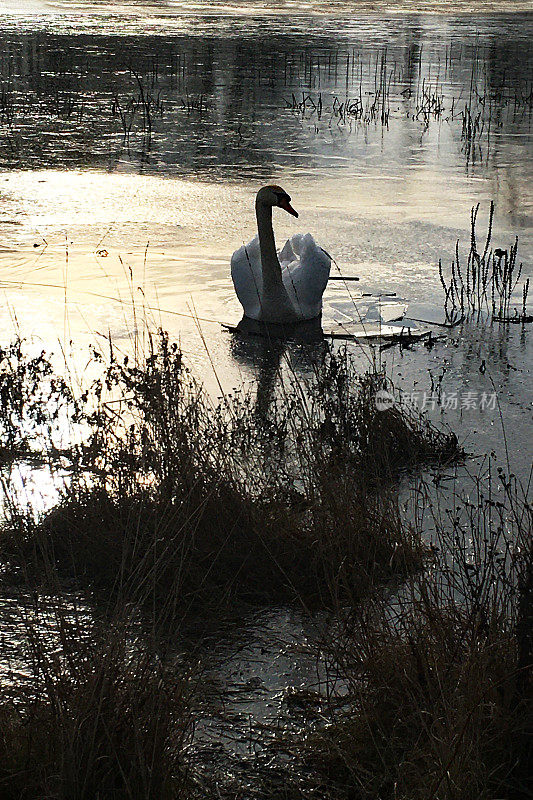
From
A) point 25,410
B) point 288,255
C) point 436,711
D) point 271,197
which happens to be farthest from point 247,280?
point 436,711

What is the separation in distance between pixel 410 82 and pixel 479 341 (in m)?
18.3

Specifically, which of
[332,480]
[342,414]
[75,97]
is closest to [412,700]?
[332,480]

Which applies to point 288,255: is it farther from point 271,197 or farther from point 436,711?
point 436,711

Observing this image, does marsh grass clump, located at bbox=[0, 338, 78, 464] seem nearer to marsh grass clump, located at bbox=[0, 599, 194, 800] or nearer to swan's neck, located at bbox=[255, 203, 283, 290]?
marsh grass clump, located at bbox=[0, 599, 194, 800]

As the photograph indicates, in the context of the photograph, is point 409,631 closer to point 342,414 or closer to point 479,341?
point 342,414

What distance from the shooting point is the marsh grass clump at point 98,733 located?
3.07 m

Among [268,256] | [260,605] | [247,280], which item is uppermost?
[268,256]

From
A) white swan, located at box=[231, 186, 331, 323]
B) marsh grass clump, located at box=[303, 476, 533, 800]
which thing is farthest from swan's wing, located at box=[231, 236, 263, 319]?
marsh grass clump, located at box=[303, 476, 533, 800]

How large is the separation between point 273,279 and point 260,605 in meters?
4.41

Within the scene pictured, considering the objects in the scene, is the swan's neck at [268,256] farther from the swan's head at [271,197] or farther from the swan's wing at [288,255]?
the swan's wing at [288,255]

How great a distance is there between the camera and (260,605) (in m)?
4.65

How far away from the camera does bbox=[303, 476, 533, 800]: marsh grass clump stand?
315 centimetres

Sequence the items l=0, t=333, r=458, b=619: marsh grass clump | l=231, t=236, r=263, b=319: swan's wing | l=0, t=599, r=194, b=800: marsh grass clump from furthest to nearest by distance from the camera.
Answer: l=231, t=236, r=263, b=319: swan's wing
l=0, t=333, r=458, b=619: marsh grass clump
l=0, t=599, r=194, b=800: marsh grass clump

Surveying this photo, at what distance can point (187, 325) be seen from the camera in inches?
339
